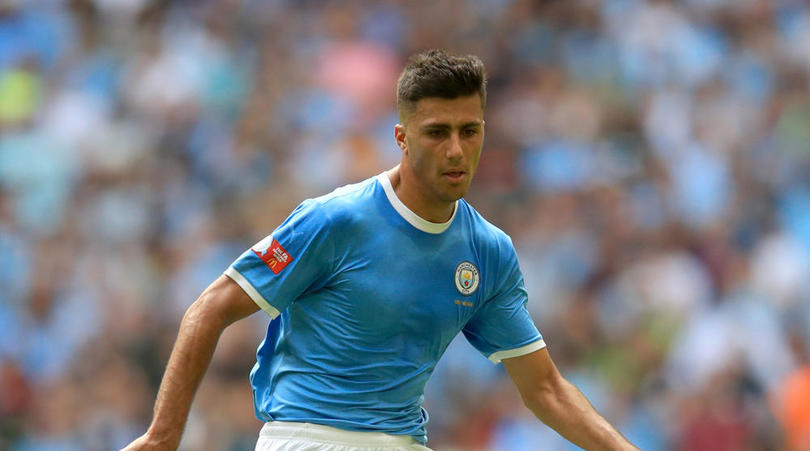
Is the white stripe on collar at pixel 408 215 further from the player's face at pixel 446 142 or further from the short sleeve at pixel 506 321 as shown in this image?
the short sleeve at pixel 506 321

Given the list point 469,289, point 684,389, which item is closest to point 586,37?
point 684,389

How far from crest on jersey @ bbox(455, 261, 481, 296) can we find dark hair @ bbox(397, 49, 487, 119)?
591 millimetres

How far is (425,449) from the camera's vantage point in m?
4.74

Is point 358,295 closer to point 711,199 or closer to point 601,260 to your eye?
point 601,260

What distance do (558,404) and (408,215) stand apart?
0.96m

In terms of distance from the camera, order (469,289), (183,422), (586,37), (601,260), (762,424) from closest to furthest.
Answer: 1. (183,422)
2. (469,289)
3. (762,424)
4. (601,260)
5. (586,37)

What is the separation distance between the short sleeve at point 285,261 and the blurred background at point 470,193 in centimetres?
410

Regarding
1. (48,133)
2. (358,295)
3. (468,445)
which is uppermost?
(48,133)

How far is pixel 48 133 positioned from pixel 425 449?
24.0ft

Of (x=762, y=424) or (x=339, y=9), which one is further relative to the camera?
(x=339, y=9)

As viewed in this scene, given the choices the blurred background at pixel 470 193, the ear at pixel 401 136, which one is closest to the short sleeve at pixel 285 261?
the ear at pixel 401 136

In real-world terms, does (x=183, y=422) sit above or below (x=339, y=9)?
below

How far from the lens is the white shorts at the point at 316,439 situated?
4.46 meters

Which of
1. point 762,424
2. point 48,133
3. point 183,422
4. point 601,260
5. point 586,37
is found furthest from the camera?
point 586,37
